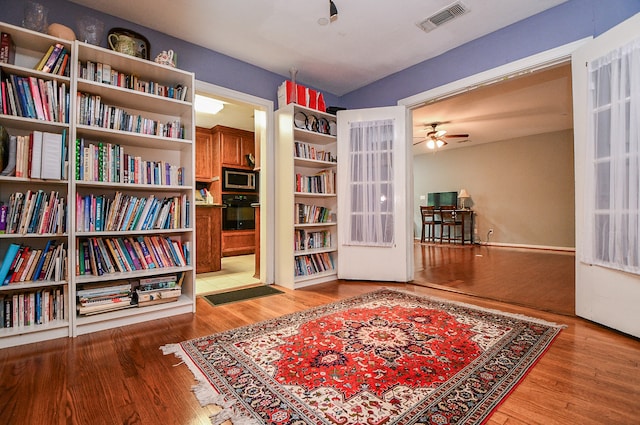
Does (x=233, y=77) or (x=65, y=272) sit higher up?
(x=233, y=77)

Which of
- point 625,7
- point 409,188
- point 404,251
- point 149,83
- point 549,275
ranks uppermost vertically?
point 625,7

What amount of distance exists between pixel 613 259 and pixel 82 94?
404 centimetres

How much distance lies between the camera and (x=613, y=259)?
2.05 m

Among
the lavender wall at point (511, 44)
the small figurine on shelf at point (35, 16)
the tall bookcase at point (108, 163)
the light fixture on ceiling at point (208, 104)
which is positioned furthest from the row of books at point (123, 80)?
the lavender wall at point (511, 44)

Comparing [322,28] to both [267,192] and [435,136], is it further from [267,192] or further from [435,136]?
[435,136]

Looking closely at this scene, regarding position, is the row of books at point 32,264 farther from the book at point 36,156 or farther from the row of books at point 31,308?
the book at point 36,156

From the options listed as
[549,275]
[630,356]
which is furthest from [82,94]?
[549,275]

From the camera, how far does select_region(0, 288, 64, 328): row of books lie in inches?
75.0

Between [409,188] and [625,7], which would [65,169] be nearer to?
[409,188]

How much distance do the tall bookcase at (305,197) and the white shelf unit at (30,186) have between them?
1931 mm

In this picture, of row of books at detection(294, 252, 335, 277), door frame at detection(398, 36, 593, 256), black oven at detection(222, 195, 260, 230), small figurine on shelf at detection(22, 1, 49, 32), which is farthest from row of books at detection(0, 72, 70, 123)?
black oven at detection(222, 195, 260, 230)

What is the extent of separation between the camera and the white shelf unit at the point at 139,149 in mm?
2119

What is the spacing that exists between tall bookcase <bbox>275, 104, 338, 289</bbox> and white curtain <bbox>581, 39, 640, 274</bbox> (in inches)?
96.3

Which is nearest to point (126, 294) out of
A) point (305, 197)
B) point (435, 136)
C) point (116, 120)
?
point (116, 120)
